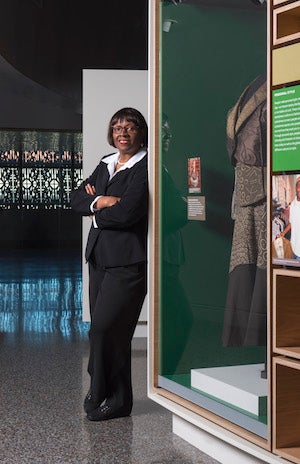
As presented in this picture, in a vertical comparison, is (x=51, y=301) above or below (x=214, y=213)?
below

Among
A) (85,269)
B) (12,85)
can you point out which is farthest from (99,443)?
(12,85)

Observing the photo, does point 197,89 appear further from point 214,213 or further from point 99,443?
point 99,443

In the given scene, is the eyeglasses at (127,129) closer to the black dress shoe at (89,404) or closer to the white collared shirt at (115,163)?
the white collared shirt at (115,163)

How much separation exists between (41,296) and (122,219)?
25.9ft

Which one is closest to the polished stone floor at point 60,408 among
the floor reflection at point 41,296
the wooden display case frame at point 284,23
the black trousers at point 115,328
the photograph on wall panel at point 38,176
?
the floor reflection at point 41,296

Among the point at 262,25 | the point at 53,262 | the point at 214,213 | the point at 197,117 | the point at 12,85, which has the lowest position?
the point at 53,262

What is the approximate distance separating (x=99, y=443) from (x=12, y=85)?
14.5 meters

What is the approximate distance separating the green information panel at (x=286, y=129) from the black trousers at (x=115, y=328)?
73.9 inches

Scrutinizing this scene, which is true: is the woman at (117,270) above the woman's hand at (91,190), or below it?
below

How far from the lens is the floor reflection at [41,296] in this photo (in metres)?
9.74

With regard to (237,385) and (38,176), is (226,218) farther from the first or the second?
(38,176)

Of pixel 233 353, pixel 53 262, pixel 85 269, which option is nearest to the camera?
pixel 233 353

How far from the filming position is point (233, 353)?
4340 mm

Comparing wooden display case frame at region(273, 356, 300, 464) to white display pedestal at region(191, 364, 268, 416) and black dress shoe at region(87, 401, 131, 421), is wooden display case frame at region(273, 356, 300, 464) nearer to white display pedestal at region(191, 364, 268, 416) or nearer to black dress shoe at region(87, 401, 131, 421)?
white display pedestal at region(191, 364, 268, 416)
